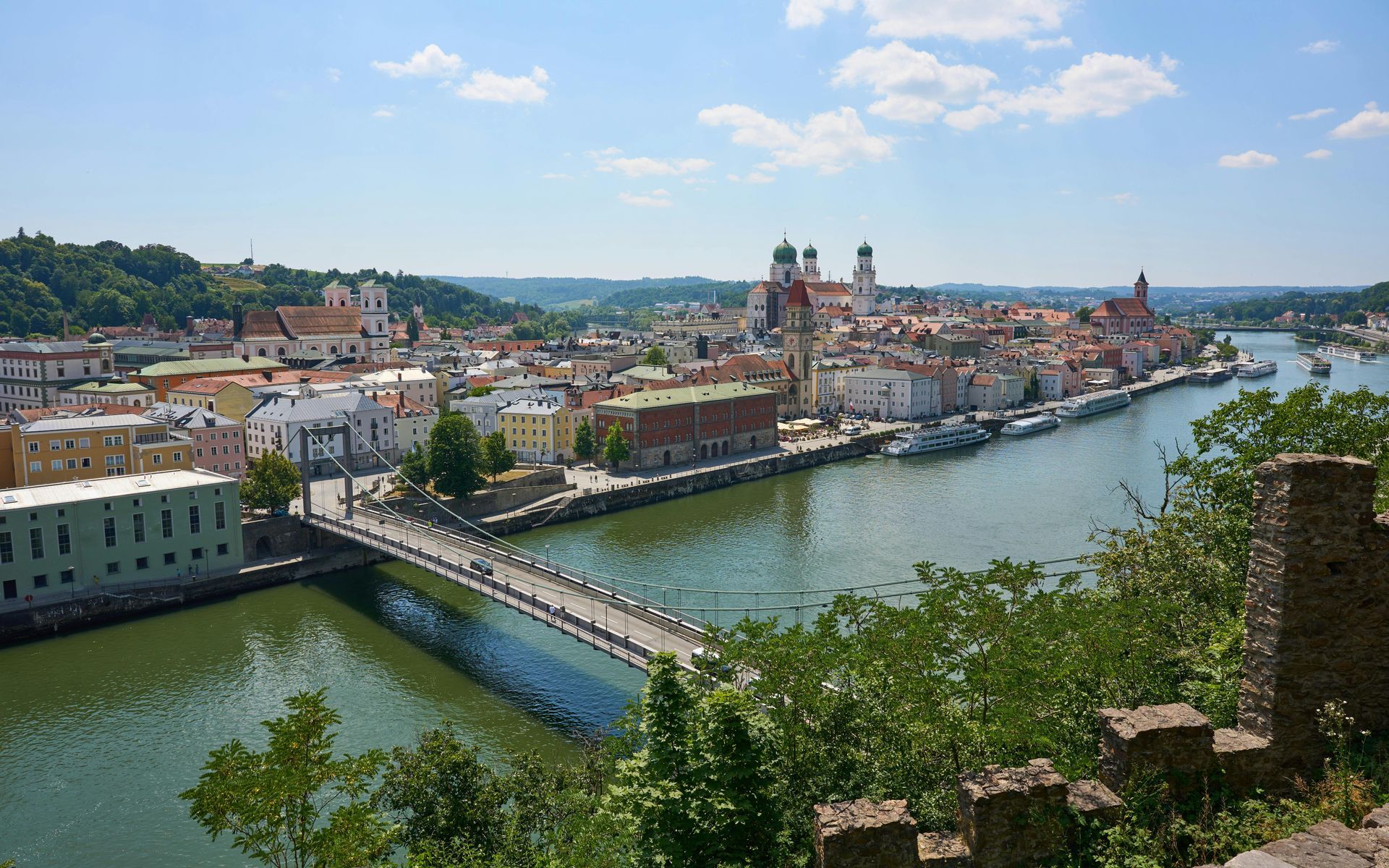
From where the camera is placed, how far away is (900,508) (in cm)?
3173

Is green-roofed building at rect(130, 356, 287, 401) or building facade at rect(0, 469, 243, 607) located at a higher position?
green-roofed building at rect(130, 356, 287, 401)

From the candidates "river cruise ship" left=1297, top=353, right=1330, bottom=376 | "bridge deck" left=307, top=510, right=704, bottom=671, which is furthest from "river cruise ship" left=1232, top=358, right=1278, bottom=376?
"bridge deck" left=307, top=510, right=704, bottom=671

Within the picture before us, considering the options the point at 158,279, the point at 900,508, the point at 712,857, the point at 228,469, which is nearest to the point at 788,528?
the point at 900,508

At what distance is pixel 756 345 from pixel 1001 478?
32.6 metres

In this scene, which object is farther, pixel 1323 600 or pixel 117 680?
pixel 117 680

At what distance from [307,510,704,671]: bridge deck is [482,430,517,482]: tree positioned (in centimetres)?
556

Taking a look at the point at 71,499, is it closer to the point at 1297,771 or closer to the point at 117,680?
the point at 117,680

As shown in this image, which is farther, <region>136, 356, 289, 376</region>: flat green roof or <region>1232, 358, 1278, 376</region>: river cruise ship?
<region>1232, 358, 1278, 376</region>: river cruise ship

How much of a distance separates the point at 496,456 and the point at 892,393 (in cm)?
2862

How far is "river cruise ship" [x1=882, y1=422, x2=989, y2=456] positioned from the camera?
1747 inches

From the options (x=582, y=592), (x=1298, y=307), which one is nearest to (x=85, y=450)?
(x=582, y=592)

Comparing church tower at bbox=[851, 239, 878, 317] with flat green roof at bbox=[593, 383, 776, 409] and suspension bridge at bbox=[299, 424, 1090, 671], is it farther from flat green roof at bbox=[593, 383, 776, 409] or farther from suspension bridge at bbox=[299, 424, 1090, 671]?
suspension bridge at bbox=[299, 424, 1090, 671]

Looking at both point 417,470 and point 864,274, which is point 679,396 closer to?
point 417,470

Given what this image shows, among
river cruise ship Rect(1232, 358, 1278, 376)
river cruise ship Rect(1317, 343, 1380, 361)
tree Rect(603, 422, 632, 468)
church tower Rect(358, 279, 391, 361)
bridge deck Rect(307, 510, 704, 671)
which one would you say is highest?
church tower Rect(358, 279, 391, 361)
